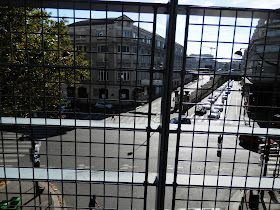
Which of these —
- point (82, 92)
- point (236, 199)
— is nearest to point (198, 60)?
point (236, 199)

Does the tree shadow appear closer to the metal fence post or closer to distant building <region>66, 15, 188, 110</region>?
distant building <region>66, 15, 188, 110</region>

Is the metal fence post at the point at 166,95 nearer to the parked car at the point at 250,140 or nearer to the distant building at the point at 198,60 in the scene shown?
the distant building at the point at 198,60

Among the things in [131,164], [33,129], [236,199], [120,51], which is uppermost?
[120,51]

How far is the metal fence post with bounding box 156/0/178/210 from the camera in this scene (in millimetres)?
3199

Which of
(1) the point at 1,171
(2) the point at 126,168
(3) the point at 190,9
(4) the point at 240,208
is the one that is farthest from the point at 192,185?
(2) the point at 126,168

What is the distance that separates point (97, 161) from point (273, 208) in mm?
8084

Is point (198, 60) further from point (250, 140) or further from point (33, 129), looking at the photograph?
point (250, 140)

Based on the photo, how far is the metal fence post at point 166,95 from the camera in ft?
10.5

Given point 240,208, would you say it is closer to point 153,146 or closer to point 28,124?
point 153,146

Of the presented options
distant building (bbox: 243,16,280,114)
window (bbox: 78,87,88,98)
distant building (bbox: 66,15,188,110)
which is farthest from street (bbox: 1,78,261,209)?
window (bbox: 78,87,88,98)

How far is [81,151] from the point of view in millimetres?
12633

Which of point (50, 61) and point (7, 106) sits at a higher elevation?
point (50, 61)

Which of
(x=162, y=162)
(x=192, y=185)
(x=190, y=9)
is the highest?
(x=190, y=9)

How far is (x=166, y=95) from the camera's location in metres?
3.40
